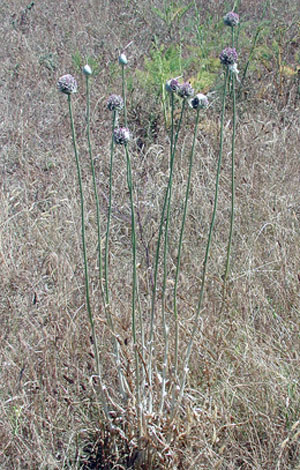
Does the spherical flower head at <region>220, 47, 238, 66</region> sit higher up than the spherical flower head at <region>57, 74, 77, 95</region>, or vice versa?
the spherical flower head at <region>220, 47, 238, 66</region>

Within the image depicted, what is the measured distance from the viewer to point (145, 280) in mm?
2338

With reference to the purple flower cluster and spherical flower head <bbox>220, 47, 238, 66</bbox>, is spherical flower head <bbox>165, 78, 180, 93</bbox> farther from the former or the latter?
spherical flower head <bbox>220, 47, 238, 66</bbox>

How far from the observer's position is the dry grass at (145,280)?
5.32ft

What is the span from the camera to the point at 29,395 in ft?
5.80

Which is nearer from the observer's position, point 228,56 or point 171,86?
point 171,86

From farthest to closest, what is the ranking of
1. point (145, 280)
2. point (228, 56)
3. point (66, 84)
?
point (145, 280) < point (228, 56) < point (66, 84)

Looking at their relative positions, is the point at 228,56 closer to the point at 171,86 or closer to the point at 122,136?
the point at 171,86

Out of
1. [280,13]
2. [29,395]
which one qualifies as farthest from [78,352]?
[280,13]

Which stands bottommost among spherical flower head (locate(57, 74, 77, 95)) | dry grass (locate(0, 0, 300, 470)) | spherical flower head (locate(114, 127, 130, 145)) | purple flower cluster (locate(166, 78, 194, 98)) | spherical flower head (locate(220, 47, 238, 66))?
dry grass (locate(0, 0, 300, 470))

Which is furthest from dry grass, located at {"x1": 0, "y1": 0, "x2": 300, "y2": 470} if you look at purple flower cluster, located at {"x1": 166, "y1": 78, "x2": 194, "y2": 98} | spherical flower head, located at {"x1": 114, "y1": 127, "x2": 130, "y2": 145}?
purple flower cluster, located at {"x1": 166, "y1": 78, "x2": 194, "y2": 98}

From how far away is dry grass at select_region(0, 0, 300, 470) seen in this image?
1623 millimetres

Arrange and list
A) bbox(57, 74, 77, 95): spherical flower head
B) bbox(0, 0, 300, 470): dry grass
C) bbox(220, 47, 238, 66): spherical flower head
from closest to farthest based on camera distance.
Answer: bbox(57, 74, 77, 95): spherical flower head → bbox(220, 47, 238, 66): spherical flower head → bbox(0, 0, 300, 470): dry grass

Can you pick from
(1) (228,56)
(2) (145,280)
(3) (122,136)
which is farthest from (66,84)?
(2) (145,280)

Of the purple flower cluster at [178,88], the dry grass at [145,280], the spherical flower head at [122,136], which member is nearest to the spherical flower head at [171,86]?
the purple flower cluster at [178,88]
